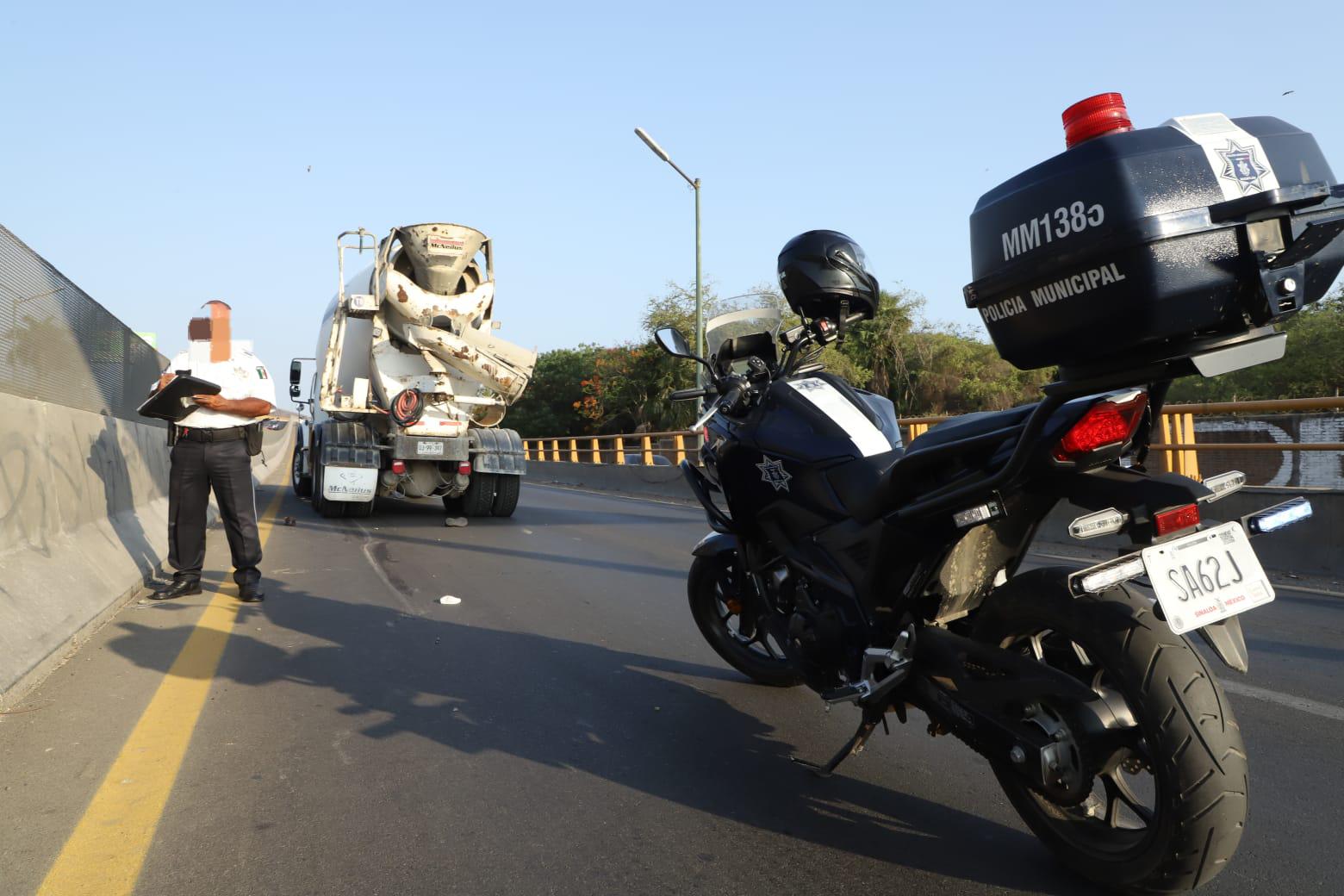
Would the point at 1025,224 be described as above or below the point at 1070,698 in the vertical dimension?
above

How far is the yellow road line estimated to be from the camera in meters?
2.58

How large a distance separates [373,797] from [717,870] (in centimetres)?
115

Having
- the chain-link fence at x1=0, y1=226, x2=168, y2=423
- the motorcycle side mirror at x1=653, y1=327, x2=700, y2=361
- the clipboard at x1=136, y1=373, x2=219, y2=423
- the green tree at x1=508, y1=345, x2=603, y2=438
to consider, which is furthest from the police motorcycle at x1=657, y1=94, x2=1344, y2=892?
the green tree at x1=508, y1=345, x2=603, y2=438

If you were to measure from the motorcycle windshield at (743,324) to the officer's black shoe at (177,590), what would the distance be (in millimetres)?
4134

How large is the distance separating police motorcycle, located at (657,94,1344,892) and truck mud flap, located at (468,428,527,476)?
992cm

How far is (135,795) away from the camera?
3141 millimetres

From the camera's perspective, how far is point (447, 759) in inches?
138

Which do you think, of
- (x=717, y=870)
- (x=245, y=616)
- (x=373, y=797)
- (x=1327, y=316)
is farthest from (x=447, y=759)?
(x=1327, y=316)

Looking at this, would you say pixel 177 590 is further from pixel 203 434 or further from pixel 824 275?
pixel 824 275

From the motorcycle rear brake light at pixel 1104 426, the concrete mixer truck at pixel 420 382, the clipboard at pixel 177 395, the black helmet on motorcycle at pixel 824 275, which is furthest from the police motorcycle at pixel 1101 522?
the concrete mixer truck at pixel 420 382

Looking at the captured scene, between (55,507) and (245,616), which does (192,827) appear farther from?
(55,507)

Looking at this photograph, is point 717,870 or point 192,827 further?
point 192,827

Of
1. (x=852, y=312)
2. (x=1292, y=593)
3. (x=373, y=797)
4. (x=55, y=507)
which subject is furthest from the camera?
(x=1292, y=593)

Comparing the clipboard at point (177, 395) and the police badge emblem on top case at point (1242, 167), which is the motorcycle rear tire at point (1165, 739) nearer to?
the police badge emblem on top case at point (1242, 167)
